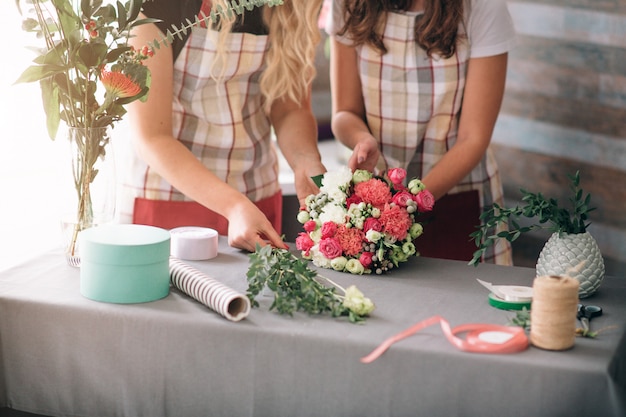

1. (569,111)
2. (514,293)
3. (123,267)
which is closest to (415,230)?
(514,293)

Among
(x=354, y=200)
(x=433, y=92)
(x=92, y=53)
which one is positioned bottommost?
(x=354, y=200)

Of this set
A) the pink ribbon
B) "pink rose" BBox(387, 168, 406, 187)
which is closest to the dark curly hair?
"pink rose" BBox(387, 168, 406, 187)

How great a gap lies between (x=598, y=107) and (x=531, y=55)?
0.33m

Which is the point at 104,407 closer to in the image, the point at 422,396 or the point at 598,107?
the point at 422,396

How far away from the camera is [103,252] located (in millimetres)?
1586

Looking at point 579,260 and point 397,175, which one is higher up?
point 397,175

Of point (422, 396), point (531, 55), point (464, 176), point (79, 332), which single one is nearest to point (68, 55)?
point (79, 332)

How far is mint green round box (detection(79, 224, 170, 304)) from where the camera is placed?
1.58m

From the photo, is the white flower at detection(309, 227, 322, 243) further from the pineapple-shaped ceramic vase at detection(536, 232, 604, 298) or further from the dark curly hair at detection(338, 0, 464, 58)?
the dark curly hair at detection(338, 0, 464, 58)

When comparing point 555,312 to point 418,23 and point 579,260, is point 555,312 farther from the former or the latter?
point 418,23

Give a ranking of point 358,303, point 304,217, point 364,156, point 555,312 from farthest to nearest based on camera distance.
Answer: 1. point 364,156
2. point 304,217
3. point 358,303
4. point 555,312

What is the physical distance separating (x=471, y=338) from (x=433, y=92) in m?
1.13

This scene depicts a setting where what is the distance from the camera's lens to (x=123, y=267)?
1588 mm

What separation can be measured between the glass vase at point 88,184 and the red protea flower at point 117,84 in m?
0.09
